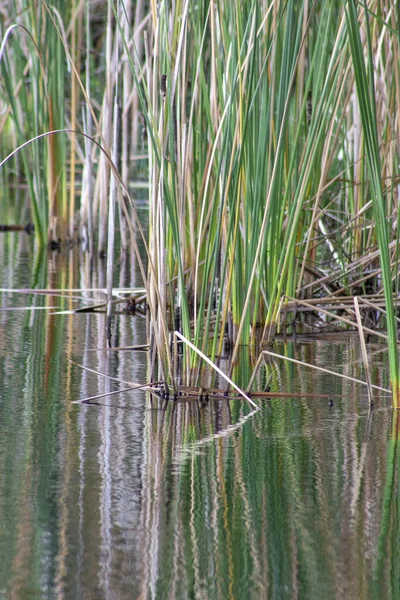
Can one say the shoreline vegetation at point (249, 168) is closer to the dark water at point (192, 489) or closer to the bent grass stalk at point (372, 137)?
the bent grass stalk at point (372, 137)

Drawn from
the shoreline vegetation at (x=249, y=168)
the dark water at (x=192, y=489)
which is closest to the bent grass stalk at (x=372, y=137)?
the shoreline vegetation at (x=249, y=168)

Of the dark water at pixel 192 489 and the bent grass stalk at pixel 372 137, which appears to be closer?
the dark water at pixel 192 489

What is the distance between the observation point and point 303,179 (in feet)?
6.46

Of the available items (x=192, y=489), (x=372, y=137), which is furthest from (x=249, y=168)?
(x=192, y=489)

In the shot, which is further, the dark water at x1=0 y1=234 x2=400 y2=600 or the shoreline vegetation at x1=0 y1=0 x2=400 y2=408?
the shoreline vegetation at x1=0 y1=0 x2=400 y2=408

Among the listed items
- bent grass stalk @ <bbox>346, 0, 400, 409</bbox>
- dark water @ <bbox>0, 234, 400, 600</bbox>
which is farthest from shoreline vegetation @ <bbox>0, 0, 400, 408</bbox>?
dark water @ <bbox>0, 234, 400, 600</bbox>

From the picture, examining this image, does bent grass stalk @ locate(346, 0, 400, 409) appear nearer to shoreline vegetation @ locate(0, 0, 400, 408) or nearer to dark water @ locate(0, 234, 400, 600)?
shoreline vegetation @ locate(0, 0, 400, 408)

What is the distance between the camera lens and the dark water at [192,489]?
1008 millimetres

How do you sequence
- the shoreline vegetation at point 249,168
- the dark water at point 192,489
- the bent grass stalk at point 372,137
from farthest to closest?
the shoreline vegetation at point 249,168 → the bent grass stalk at point 372,137 → the dark water at point 192,489

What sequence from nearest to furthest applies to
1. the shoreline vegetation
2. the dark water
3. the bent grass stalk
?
the dark water, the bent grass stalk, the shoreline vegetation

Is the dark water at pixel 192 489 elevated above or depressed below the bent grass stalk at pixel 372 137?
below

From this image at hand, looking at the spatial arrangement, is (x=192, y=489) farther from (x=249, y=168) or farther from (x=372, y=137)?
(x=249, y=168)

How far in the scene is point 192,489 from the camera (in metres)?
1.26

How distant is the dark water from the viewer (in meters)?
1.01
